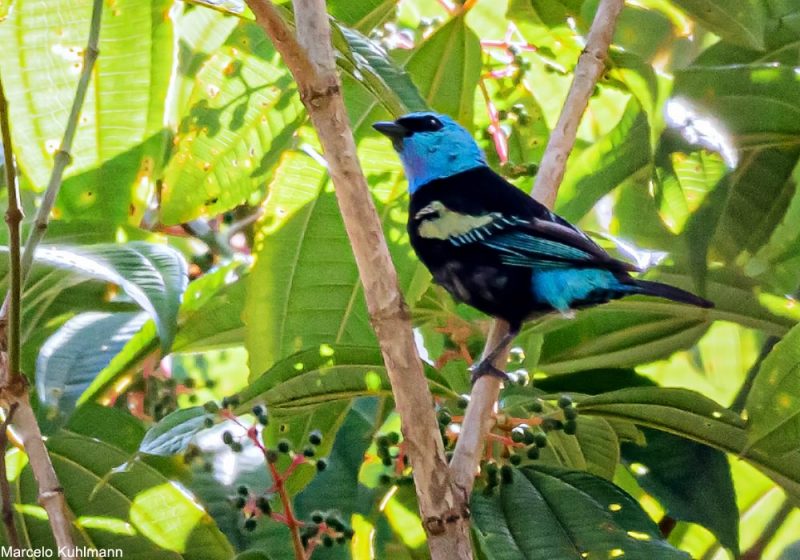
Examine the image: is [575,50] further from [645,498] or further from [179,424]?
[179,424]

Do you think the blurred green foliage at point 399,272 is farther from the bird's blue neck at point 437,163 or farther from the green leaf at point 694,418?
Result: the bird's blue neck at point 437,163

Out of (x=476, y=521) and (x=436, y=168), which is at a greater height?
(x=436, y=168)

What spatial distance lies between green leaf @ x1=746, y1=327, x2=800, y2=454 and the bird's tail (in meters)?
0.25

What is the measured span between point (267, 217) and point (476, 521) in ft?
2.82

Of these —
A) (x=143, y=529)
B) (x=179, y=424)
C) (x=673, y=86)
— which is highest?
(x=673, y=86)

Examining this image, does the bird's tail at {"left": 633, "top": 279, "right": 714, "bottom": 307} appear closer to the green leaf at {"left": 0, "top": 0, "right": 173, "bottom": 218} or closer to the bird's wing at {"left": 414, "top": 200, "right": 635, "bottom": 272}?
the bird's wing at {"left": 414, "top": 200, "right": 635, "bottom": 272}

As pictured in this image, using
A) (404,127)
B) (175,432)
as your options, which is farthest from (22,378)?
(404,127)

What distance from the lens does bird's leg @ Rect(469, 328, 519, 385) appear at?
6.69 feet

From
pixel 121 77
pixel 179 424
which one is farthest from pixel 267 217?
pixel 179 424

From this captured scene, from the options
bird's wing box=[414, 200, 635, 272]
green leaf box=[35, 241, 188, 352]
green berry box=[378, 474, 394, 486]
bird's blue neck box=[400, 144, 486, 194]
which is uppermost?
bird's blue neck box=[400, 144, 486, 194]

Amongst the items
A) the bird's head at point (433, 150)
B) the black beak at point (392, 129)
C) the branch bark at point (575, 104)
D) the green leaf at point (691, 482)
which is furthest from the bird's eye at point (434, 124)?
the green leaf at point (691, 482)

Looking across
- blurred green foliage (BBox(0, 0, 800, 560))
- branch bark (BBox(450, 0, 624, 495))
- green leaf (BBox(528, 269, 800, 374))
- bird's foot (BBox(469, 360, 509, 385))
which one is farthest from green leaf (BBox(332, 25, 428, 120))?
green leaf (BBox(528, 269, 800, 374))

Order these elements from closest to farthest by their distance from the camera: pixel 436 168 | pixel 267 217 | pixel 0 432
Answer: pixel 0 432 → pixel 267 217 → pixel 436 168

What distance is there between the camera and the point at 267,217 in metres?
2.44
